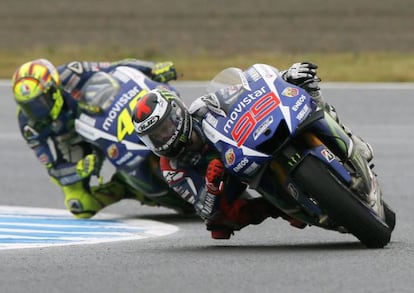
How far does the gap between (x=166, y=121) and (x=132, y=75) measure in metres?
3.15

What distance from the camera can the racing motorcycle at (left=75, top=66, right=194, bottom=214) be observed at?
32.6 feet

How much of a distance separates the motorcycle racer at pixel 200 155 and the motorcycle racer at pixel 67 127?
2364mm

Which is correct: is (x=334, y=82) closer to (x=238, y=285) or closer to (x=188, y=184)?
(x=188, y=184)

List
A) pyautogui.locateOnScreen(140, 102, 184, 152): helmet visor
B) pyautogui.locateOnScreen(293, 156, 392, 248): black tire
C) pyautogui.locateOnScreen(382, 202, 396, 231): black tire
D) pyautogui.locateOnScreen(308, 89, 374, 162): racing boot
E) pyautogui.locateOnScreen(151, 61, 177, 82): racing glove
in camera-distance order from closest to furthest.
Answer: pyautogui.locateOnScreen(293, 156, 392, 248): black tire
pyautogui.locateOnScreen(140, 102, 184, 152): helmet visor
pyautogui.locateOnScreen(382, 202, 396, 231): black tire
pyautogui.locateOnScreen(308, 89, 374, 162): racing boot
pyautogui.locateOnScreen(151, 61, 177, 82): racing glove

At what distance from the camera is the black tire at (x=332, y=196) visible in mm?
6766

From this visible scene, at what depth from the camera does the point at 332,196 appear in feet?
22.2

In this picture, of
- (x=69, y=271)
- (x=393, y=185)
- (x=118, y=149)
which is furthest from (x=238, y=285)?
(x=393, y=185)

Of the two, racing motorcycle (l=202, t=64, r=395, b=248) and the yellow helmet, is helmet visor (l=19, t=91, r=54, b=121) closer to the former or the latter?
the yellow helmet

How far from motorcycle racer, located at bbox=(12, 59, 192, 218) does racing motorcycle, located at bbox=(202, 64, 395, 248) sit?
295 cm

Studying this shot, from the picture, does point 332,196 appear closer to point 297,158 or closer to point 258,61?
point 297,158

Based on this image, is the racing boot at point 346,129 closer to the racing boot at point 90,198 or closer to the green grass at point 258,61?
the racing boot at point 90,198

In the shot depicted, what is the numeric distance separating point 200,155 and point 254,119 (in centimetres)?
70

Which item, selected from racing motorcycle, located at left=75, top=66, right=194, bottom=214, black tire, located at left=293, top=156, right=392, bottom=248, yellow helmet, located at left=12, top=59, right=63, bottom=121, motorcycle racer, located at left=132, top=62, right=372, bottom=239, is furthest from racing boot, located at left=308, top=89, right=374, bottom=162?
yellow helmet, located at left=12, top=59, right=63, bottom=121

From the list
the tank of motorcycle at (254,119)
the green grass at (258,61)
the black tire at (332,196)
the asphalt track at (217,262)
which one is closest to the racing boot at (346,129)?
the tank of motorcycle at (254,119)
